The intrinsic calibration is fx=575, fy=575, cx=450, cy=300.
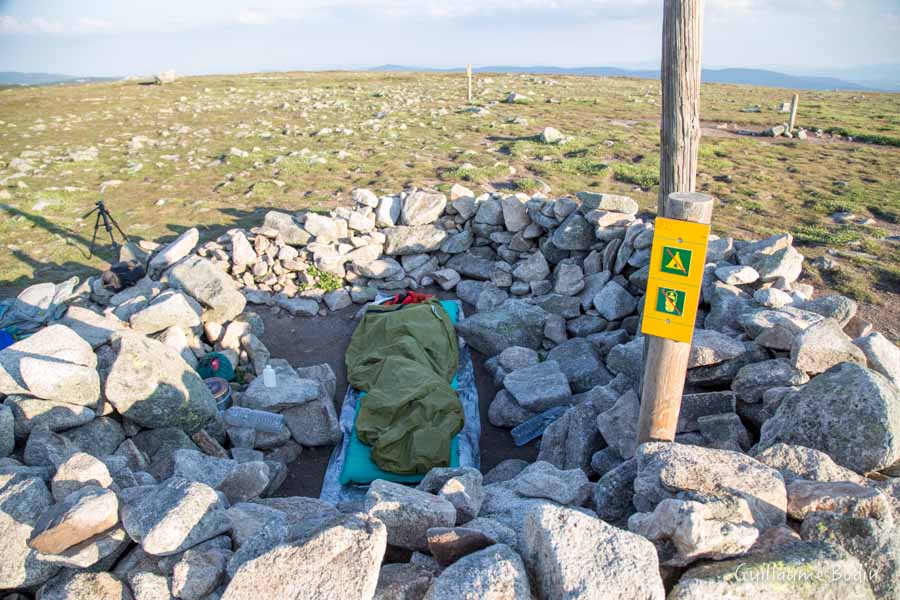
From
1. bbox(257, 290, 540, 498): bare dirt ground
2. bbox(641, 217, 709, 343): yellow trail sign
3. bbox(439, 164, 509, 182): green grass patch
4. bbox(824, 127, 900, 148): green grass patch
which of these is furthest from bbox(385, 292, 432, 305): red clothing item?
bbox(824, 127, 900, 148): green grass patch

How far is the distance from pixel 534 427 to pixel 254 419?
10.8 ft

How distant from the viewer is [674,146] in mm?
4527

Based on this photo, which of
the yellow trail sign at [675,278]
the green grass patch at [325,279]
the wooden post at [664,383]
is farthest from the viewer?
the green grass patch at [325,279]

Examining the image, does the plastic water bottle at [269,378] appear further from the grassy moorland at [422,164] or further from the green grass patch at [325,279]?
the grassy moorland at [422,164]

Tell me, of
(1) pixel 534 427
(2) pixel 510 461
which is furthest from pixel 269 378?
→ (1) pixel 534 427

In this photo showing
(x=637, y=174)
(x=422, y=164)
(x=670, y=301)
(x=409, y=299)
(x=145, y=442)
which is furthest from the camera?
(x=422, y=164)

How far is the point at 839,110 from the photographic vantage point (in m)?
25.8

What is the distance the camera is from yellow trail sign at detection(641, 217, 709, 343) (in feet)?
11.9

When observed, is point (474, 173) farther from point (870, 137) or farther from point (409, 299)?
point (870, 137)

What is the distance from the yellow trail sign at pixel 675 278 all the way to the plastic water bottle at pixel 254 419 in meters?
4.53

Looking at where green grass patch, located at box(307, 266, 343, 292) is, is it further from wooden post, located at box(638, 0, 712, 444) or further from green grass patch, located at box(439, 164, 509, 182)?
wooden post, located at box(638, 0, 712, 444)

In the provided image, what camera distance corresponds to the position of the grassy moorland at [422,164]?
11.4 meters

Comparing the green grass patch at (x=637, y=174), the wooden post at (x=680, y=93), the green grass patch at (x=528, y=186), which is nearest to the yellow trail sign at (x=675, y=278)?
the wooden post at (x=680, y=93)

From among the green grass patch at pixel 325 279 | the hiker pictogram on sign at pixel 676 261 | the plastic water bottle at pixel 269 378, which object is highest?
the hiker pictogram on sign at pixel 676 261
